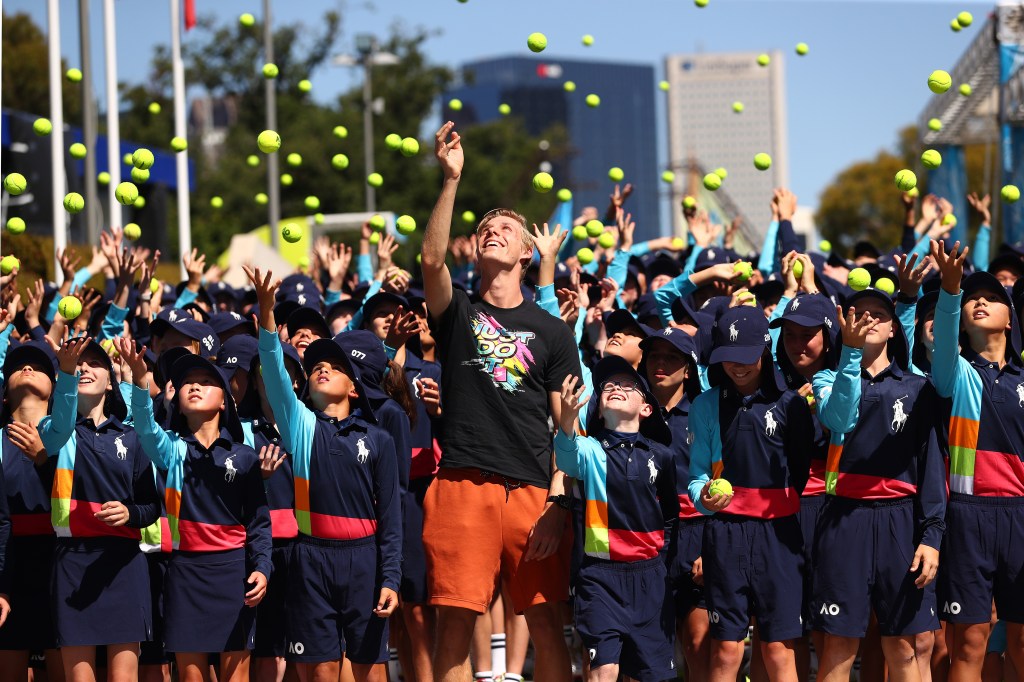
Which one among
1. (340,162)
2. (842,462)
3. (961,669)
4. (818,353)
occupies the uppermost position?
(340,162)

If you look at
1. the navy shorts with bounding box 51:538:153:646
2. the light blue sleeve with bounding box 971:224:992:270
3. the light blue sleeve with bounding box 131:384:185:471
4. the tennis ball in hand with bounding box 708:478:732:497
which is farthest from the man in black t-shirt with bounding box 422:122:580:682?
the light blue sleeve with bounding box 971:224:992:270

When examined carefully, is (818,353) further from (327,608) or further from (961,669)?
(327,608)

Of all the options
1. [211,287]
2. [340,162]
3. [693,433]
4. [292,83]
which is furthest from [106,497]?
[292,83]

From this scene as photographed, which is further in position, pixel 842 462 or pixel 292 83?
Result: pixel 292 83

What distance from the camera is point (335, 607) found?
736 cm

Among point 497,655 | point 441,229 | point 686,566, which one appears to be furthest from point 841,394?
point 497,655

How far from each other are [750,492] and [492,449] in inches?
56.3

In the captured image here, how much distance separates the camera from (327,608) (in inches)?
288

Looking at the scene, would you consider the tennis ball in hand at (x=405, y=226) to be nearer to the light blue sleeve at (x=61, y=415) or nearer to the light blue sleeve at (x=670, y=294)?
the light blue sleeve at (x=670, y=294)

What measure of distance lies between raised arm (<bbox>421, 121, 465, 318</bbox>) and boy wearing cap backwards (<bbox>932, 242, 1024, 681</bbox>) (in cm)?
255

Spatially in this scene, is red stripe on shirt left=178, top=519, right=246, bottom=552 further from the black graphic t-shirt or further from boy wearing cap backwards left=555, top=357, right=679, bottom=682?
boy wearing cap backwards left=555, top=357, right=679, bottom=682

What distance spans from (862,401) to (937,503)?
0.62 meters

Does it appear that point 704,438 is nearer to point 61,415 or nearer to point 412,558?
point 412,558

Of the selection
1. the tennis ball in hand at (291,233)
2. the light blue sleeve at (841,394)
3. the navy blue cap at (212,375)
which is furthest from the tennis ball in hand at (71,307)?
the light blue sleeve at (841,394)
